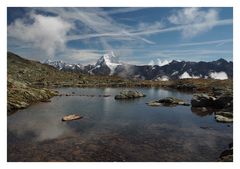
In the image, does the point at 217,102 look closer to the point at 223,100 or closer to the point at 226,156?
the point at 223,100

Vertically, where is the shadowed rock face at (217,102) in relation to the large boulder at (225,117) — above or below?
above

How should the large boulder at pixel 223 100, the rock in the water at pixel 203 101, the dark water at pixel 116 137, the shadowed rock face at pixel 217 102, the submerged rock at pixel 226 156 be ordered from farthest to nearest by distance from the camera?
the rock in the water at pixel 203 101
the large boulder at pixel 223 100
the shadowed rock face at pixel 217 102
the dark water at pixel 116 137
the submerged rock at pixel 226 156

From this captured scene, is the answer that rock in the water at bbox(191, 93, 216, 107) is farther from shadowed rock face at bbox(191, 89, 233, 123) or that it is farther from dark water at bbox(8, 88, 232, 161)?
dark water at bbox(8, 88, 232, 161)

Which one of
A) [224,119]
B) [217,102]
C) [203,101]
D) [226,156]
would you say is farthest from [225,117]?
[226,156]

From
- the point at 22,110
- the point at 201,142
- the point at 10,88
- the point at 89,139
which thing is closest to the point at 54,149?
the point at 89,139

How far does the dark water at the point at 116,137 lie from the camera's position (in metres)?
17.1

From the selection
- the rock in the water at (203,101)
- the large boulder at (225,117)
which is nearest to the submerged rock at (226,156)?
the large boulder at (225,117)

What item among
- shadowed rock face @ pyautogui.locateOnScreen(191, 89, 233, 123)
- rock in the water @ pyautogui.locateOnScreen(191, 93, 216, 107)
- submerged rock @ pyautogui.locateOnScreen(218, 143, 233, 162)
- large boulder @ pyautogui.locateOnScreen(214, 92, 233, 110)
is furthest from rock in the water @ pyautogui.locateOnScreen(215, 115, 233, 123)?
submerged rock @ pyautogui.locateOnScreen(218, 143, 233, 162)

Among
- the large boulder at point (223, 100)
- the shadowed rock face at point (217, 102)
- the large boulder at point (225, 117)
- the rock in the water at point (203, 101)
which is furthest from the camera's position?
the rock in the water at point (203, 101)

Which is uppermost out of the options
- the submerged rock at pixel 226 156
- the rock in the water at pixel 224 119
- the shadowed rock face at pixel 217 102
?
the shadowed rock face at pixel 217 102

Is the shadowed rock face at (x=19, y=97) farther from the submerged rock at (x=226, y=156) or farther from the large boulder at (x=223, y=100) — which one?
the large boulder at (x=223, y=100)

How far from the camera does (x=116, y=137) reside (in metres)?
21.3
